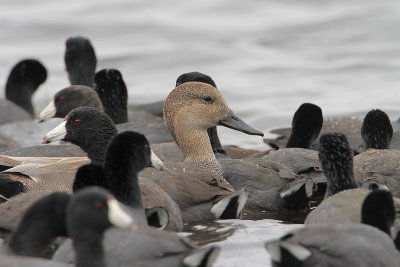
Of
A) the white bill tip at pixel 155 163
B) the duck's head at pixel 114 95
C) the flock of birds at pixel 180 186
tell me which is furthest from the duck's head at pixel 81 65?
the white bill tip at pixel 155 163

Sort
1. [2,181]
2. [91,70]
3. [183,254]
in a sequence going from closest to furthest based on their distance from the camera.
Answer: [183,254], [2,181], [91,70]

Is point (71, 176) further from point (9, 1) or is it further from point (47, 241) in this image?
point (9, 1)

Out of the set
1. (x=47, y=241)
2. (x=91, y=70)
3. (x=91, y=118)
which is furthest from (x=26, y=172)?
(x=91, y=70)

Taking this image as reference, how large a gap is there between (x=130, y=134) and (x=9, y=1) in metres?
20.7

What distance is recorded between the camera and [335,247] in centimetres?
927

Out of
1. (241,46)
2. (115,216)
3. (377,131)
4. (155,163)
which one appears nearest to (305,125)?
(377,131)

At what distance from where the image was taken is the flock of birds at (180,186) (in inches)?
363

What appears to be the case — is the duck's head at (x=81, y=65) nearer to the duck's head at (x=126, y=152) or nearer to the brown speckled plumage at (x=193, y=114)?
the brown speckled plumage at (x=193, y=114)

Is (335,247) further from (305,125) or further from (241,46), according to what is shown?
(241,46)

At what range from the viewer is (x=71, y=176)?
12.5 metres

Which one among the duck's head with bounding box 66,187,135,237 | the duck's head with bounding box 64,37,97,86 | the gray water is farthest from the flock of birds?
the gray water

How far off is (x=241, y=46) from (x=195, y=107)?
13.4 m

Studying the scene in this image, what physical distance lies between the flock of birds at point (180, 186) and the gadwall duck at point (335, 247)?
0.03 ft

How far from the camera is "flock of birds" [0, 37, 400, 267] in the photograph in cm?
921
